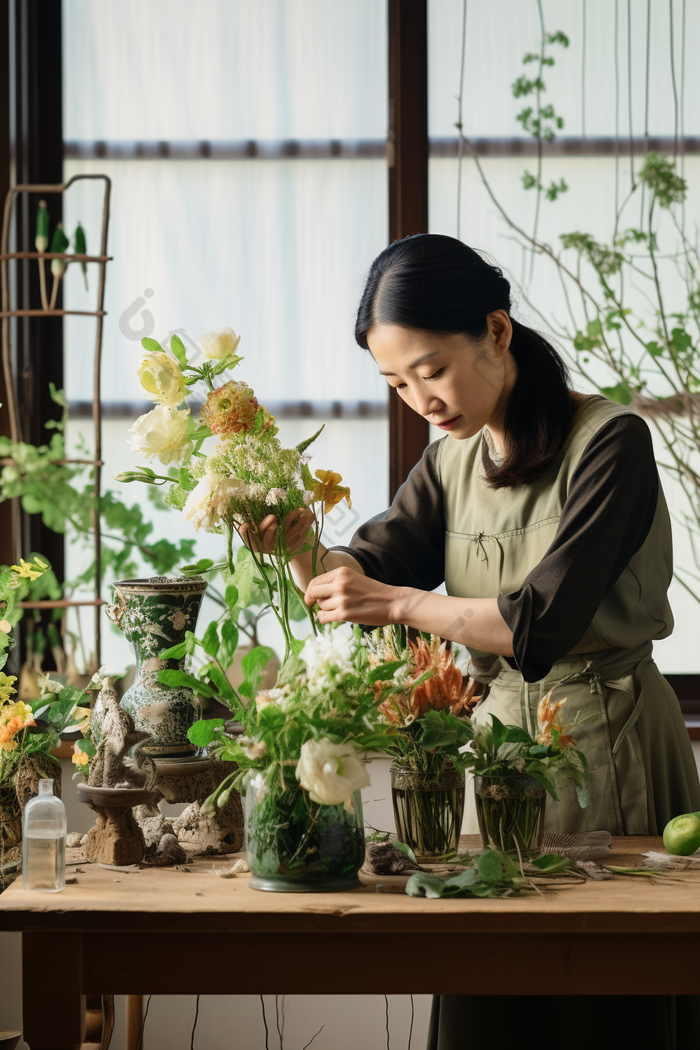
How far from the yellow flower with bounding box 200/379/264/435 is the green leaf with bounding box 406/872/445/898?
0.51 meters

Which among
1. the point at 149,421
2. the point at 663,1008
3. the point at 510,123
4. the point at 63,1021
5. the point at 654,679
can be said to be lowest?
the point at 663,1008

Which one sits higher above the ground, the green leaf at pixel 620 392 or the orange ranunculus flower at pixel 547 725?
the green leaf at pixel 620 392

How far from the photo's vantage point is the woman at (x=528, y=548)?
48.8 inches

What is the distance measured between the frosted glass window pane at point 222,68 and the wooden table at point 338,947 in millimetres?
2039

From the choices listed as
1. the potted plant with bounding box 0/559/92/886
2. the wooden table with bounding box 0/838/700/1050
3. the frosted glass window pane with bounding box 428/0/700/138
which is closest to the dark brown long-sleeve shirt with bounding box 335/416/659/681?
the wooden table with bounding box 0/838/700/1050

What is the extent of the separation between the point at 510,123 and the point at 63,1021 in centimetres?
224

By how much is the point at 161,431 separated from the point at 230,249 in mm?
1523

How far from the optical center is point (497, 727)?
112cm

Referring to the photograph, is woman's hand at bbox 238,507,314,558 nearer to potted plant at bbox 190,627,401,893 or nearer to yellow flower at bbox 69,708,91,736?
potted plant at bbox 190,627,401,893

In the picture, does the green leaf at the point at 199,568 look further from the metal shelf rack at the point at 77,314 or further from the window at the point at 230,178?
the window at the point at 230,178

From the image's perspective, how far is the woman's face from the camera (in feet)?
4.25

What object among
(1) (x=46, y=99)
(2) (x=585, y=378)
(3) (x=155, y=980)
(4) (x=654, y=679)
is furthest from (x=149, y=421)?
(1) (x=46, y=99)

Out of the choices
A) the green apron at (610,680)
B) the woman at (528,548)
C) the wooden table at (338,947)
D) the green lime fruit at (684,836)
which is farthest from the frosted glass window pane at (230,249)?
the wooden table at (338,947)

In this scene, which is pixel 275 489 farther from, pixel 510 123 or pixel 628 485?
pixel 510 123
